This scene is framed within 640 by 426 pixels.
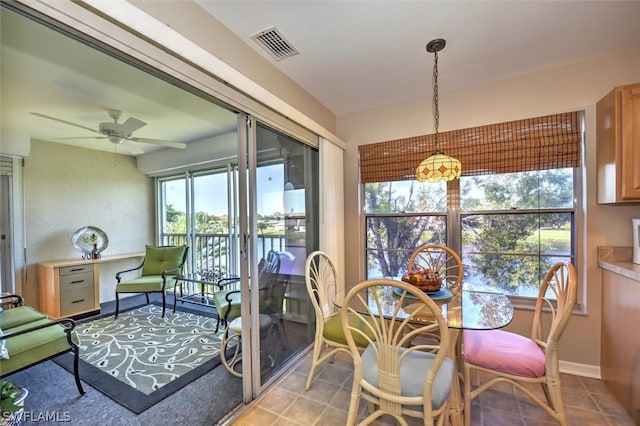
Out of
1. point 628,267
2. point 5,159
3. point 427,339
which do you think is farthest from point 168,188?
A: point 628,267

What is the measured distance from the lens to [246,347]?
180 cm

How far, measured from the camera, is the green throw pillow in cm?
397

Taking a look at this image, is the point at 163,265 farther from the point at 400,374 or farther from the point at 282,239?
the point at 400,374

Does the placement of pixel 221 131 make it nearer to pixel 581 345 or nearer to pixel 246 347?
pixel 246 347

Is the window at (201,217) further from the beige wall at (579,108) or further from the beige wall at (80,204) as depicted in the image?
the beige wall at (579,108)

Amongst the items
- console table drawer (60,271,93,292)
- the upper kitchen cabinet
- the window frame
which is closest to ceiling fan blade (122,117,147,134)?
console table drawer (60,271,93,292)

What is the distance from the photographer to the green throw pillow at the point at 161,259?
3969mm

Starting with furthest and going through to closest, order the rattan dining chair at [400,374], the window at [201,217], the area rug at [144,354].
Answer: the window at [201,217]
the area rug at [144,354]
the rattan dining chair at [400,374]

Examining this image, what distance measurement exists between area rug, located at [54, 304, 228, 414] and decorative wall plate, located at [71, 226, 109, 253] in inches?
42.3

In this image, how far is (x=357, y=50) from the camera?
196cm

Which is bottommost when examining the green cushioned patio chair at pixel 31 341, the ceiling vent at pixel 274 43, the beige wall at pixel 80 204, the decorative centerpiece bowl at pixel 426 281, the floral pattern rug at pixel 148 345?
the floral pattern rug at pixel 148 345

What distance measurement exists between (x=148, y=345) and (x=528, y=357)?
10.8ft

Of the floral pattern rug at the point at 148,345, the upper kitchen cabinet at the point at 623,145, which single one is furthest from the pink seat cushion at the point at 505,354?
the floral pattern rug at the point at 148,345

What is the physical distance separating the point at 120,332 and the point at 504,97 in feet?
15.8
